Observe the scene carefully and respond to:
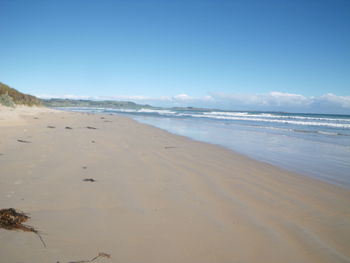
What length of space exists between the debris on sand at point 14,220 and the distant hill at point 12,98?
67.7ft

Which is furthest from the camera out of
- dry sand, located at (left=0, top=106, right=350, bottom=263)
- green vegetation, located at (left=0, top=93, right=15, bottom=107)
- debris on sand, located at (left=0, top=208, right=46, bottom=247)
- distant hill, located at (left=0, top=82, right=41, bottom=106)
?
distant hill, located at (left=0, top=82, right=41, bottom=106)

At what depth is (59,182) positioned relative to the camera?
4141mm

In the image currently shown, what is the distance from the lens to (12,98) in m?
21.9

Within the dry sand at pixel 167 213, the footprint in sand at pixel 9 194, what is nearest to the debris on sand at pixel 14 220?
the dry sand at pixel 167 213

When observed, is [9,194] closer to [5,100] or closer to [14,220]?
[14,220]

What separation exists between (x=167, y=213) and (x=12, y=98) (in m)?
24.4

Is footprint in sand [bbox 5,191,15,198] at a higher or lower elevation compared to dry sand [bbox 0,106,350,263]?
higher

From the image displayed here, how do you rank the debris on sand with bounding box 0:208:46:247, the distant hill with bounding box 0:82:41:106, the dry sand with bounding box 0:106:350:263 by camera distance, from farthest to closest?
the distant hill with bounding box 0:82:41:106 → the debris on sand with bounding box 0:208:46:247 → the dry sand with bounding box 0:106:350:263

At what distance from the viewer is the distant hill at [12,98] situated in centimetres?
1952

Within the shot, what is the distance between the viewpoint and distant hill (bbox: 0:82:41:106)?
1952cm

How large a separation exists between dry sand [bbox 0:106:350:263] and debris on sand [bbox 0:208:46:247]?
0.07 meters

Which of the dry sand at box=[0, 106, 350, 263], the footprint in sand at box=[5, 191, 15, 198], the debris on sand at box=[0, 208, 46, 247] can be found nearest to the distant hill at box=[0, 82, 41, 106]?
the dry sand at box=[0, 106, 350, 263]

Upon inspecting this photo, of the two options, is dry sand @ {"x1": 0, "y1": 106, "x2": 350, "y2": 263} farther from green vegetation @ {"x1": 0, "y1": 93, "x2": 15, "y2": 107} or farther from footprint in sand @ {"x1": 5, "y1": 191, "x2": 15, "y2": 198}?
green vegetation @ {"x1": 0, "y1": 93, "x2": 15, "y2": 107}

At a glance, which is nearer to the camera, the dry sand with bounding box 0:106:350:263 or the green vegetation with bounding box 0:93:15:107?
the dry sand with bounding box 0:106:350:263
